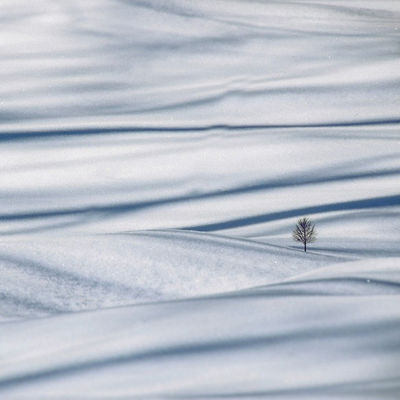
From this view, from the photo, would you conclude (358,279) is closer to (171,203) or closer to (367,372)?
(367,372)

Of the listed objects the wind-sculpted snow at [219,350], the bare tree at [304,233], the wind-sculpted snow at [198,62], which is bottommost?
the wind-sculpted snow at [219,350]

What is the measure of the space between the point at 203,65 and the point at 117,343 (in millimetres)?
1104

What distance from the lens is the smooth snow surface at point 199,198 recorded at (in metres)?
0.93

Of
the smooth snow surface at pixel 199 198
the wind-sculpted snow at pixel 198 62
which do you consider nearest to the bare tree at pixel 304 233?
the smooth snow surface at pixel 199 198

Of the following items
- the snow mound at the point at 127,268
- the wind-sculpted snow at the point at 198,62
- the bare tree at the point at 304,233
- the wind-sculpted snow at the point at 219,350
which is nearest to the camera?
the wind-sculpted snow at the point at 219,350

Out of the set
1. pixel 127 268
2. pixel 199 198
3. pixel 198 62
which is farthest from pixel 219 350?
pixel 198 62

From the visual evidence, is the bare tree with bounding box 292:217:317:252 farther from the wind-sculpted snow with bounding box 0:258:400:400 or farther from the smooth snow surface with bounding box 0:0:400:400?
the wind-sculpted snow with bounding box 0:258:400:400

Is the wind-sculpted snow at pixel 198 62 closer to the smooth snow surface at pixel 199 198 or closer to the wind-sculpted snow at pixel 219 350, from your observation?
the smooth snow surface at pixel 199 198

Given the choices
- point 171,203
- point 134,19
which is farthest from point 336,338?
point 134,19

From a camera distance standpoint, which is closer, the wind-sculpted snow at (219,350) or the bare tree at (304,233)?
the wind-sculpted snow at (219,350)

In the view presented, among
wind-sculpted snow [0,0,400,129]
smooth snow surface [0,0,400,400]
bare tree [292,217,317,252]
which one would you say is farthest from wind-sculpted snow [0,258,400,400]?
wind-sculpted snow [0,0,400,129]

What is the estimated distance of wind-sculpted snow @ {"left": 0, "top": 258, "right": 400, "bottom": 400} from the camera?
2.89 feet

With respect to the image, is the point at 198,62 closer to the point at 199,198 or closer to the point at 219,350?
the point at 199,198

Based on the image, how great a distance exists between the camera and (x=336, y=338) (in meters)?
0.96
